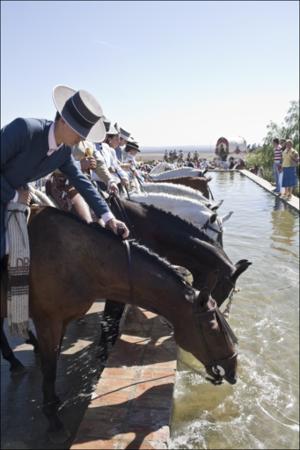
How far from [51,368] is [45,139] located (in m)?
1.61

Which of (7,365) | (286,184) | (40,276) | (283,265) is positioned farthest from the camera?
(286,184)

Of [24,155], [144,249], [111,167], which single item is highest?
[24,155]

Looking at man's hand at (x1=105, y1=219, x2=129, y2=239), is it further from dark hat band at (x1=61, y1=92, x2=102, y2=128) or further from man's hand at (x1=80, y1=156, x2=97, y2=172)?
man's hand at (x1=80, y1=156, x2=97, y2=172)

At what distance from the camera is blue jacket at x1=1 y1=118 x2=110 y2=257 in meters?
2.74

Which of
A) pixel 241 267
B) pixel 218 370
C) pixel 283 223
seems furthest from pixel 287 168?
pixel 218 370

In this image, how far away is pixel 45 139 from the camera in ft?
9.39

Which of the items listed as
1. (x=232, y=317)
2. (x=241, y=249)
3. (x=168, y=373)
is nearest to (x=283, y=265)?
(x=241, y=249)

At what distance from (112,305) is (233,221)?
24.9 ft

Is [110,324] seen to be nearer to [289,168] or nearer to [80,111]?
[80,111]

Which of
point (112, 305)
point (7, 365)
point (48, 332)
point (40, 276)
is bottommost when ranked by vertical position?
point (7, 365)

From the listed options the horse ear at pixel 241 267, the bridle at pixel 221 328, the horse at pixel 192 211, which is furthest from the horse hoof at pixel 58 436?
the horse at pixel 192 211

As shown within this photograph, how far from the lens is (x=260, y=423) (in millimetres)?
3566

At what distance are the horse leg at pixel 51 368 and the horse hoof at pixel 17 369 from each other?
857 mm

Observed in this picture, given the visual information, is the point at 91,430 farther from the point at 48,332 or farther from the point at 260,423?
the point at 260,423
